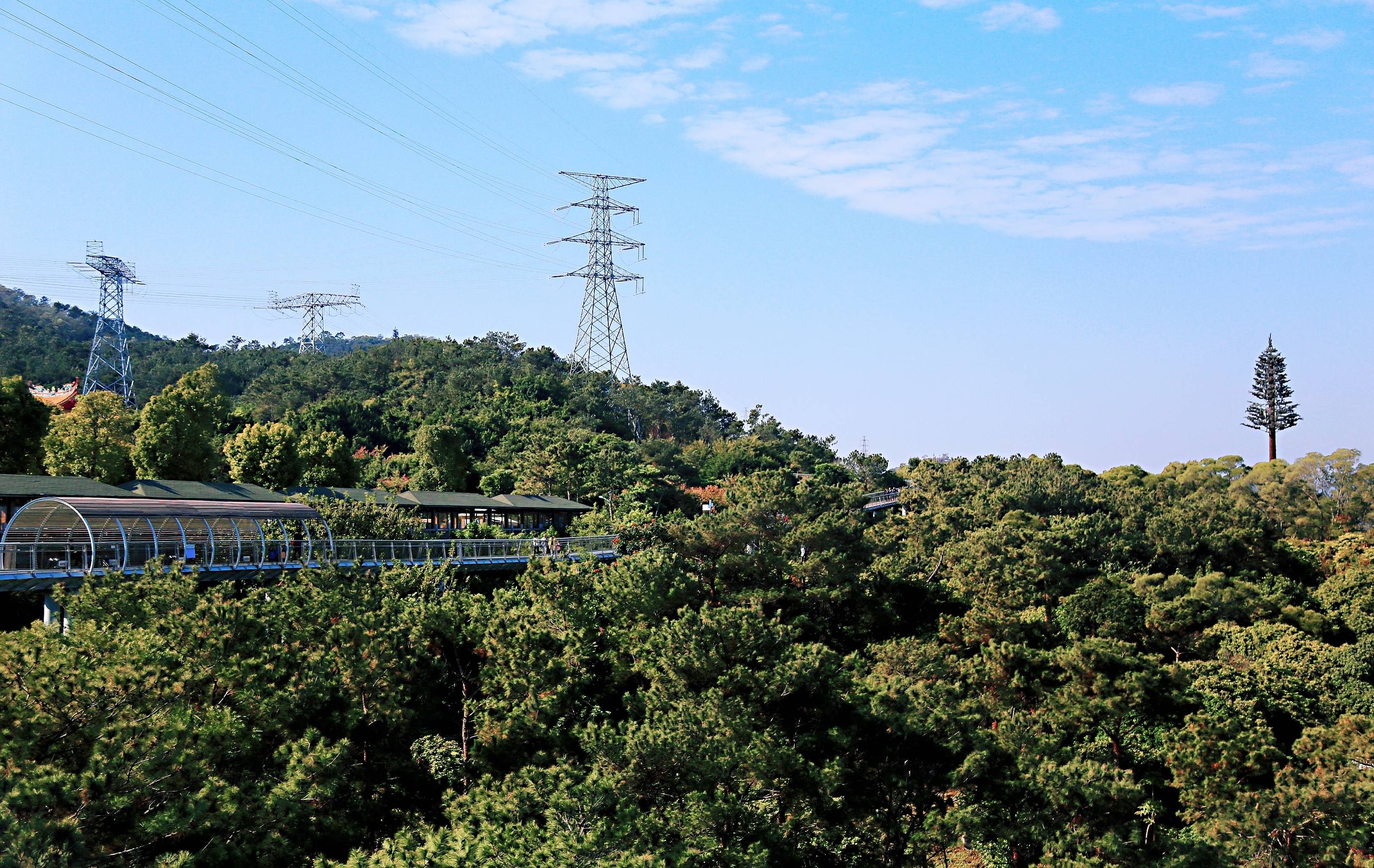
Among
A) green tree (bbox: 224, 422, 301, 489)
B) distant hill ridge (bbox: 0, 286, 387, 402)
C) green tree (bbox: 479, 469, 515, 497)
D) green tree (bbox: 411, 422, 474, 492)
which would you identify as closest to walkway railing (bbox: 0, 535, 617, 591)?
green tree (bbox: 224, 422, 301, 489)

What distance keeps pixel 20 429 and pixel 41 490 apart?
13.2 metres

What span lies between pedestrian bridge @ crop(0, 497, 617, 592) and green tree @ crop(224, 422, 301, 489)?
13.1 metres

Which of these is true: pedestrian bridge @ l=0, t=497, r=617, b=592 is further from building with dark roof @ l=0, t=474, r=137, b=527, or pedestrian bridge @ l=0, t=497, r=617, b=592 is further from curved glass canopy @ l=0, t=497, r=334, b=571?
building with dark roof @ l=0, t=474, r=137, b=527

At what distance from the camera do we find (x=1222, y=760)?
27609mm

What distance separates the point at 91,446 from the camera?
128 ft

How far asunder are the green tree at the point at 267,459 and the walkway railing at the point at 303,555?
13.8 metres

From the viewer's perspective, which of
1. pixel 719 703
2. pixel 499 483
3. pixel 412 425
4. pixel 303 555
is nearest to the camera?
pixel 719 703

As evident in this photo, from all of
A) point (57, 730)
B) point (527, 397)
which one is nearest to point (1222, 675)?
point (57, 730)

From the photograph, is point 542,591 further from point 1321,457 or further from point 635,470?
point 1321,457

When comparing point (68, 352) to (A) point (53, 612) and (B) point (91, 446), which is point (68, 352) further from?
(A) point (53, 612)

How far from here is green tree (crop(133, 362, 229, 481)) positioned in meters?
41.5

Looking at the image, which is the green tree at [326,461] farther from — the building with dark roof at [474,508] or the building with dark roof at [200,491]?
the building with dark roof at [200,491]

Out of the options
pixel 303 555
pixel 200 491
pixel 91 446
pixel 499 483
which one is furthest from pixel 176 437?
pixel 499 483

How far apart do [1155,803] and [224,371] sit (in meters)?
98.7
